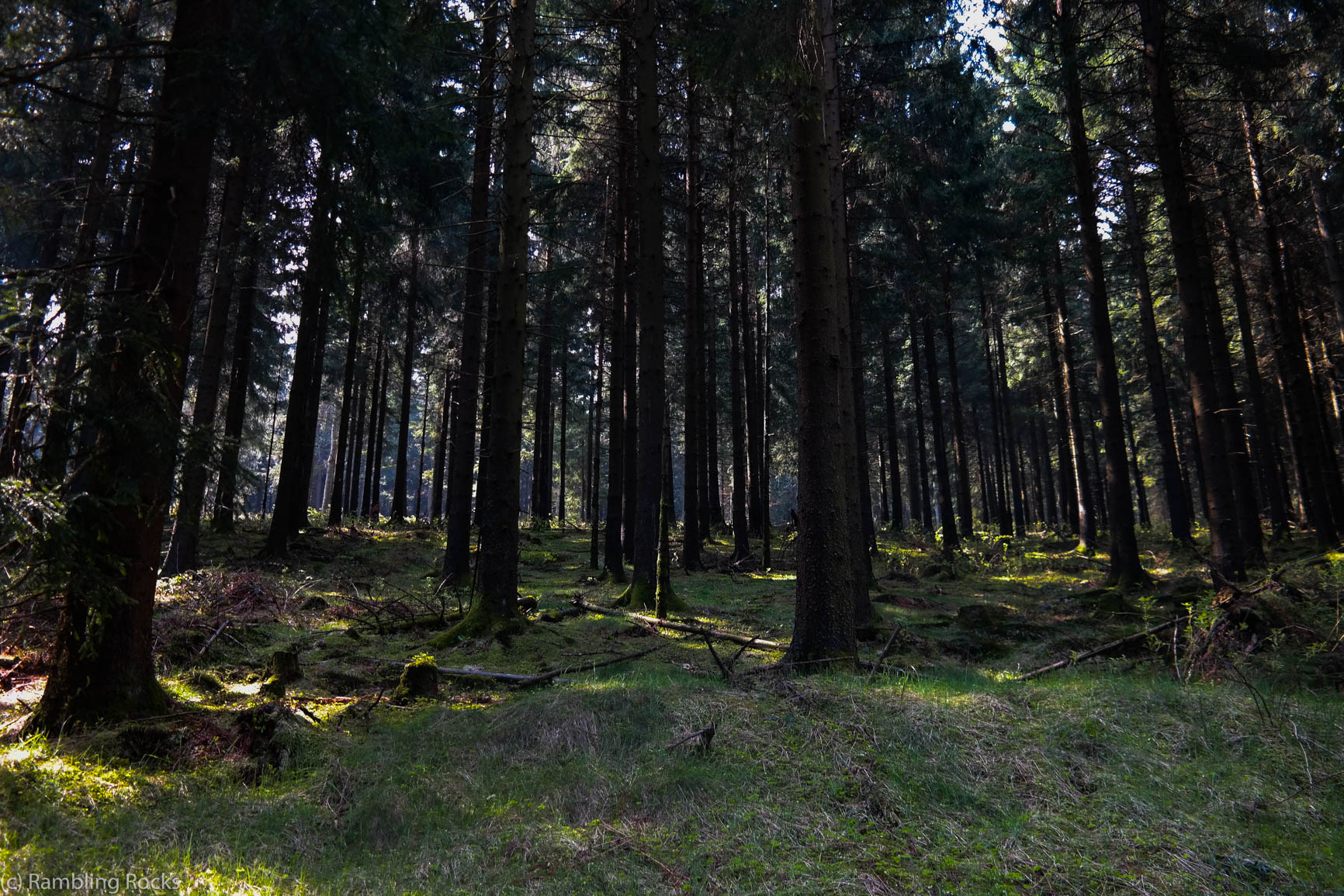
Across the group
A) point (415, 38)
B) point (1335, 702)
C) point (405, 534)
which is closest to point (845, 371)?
point (1335, 702)

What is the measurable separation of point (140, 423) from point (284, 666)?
2.88 meters

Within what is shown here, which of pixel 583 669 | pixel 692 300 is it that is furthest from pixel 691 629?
pixel 692 300

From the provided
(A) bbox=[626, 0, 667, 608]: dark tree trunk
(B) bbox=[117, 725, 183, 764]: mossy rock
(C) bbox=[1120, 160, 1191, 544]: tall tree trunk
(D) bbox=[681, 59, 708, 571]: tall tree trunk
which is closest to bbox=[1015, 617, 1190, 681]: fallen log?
(A) bbox=[626, 0, 667, 608]: dark tree trunk

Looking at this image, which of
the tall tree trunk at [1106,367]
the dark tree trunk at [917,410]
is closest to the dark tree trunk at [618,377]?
the tall tree trunk at [1106,367]

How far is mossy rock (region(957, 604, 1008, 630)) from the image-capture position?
33.3 feet

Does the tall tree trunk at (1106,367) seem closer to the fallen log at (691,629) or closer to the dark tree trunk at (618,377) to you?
the dark tree trunk at (618,377)

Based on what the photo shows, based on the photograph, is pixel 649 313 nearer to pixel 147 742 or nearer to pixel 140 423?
pixel 140 423

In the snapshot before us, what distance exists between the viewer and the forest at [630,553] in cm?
369

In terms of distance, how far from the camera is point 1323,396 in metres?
20.7

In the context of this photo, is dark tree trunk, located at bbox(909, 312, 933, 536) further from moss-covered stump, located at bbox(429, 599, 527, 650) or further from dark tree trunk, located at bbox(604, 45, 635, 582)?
moss-covered stump, located at bbox(429, 599, 527, 650)

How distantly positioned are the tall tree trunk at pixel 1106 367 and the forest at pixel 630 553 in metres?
0.13

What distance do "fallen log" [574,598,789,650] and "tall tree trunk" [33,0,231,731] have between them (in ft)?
16.1

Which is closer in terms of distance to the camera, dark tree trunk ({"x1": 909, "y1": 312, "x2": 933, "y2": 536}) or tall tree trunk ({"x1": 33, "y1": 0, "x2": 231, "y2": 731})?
tall tree trunk ({"x1": 33, "y1": 0, "x2": 231, "y2": 731})

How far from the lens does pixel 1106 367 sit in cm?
1451
